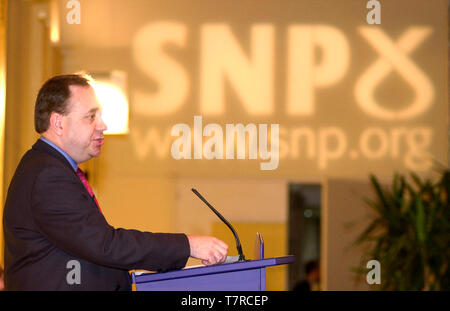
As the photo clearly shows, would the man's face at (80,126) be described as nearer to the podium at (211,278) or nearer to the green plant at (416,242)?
the podium at (211,278)

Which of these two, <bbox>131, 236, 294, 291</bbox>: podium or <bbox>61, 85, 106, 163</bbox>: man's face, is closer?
<bbox>131, 236, 294, 291</bbox>: podium

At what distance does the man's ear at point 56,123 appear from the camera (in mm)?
1646

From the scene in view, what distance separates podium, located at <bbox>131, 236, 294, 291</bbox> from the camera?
4.47ft

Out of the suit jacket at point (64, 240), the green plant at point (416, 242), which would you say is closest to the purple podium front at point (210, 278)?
the suit jacket at point (64, 240)

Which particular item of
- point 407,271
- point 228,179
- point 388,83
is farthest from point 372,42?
point 407,271

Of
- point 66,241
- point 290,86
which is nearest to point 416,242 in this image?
point 290,86

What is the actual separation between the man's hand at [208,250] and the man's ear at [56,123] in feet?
1.52

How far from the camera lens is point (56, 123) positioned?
165 cm

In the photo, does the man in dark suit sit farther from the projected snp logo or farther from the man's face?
the projected snp logo

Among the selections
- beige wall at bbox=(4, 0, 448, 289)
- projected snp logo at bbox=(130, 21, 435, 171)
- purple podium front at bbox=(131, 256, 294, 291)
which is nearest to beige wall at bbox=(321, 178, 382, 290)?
beige wall at bbox=(4, 0, 448, 289)

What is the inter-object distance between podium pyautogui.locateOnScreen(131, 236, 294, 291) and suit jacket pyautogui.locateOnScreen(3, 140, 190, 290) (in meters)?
0.11

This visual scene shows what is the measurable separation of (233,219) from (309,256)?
1.51 metres

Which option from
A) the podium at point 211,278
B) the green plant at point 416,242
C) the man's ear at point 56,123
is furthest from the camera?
the green plant at point 416,242
